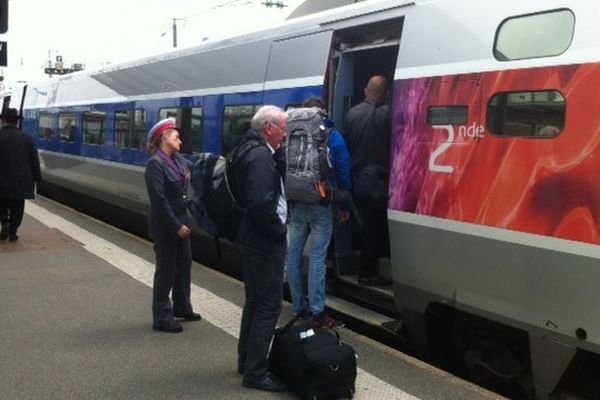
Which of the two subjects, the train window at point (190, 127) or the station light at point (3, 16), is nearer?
the station light at point (3, 16)

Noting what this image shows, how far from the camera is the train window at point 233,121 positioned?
7.48m

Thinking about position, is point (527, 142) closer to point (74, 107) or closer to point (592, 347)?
point (592, 347)

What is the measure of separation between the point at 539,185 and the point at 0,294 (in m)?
5.03

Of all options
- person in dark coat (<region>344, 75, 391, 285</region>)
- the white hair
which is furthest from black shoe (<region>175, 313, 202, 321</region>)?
the white hair

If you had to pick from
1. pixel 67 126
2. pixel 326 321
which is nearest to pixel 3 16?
pixel 326 321

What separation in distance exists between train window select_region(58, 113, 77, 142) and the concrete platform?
7.33 metres

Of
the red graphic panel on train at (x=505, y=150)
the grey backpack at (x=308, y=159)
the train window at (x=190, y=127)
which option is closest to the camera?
the red graphic panel on train at (x=505, y=150)

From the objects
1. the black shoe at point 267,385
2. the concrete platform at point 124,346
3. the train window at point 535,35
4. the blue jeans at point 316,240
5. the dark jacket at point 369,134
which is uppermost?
the train window at point 535,35

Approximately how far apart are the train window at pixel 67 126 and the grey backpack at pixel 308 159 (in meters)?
10.6

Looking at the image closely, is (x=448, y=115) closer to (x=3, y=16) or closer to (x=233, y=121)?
(x=233, y=121)

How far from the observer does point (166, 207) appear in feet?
16.3

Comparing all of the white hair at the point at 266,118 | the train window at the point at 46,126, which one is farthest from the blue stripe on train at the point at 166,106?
the white hair at the point at 266,118

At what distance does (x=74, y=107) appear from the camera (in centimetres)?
1482

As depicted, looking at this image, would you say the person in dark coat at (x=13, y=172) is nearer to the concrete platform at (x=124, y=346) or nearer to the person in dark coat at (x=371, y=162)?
the concrete platform at (x=124, y=346)
